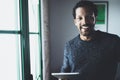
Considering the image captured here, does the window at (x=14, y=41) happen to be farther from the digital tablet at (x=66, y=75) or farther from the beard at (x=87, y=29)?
the beard at (x=87, y=29)

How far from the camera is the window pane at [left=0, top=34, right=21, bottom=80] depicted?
57.6 inches

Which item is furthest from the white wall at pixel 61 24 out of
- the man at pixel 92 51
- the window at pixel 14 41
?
the man at pixel 92 51

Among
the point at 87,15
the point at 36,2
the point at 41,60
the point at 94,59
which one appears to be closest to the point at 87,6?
the point at 87,15

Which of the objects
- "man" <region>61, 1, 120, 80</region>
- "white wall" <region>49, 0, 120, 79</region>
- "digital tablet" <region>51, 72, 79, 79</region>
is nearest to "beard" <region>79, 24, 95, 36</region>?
"man" <region>61, 1, 120, 80</region>

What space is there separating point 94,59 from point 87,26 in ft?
0.67

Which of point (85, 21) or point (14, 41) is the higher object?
point (85, 21)

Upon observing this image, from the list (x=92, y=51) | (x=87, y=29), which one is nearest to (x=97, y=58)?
(x=92, y=51)

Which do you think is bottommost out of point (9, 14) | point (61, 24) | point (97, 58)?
point (97, 58)

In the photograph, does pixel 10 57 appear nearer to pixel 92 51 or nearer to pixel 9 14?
pixel 9 14

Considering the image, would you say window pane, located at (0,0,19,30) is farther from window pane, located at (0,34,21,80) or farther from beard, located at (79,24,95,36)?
beard, located at (79,24,95,36)

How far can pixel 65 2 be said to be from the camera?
4.36 m

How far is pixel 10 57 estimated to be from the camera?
1.62 metres

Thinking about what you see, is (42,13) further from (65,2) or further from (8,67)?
(8,67)

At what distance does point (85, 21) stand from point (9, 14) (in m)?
0.59
